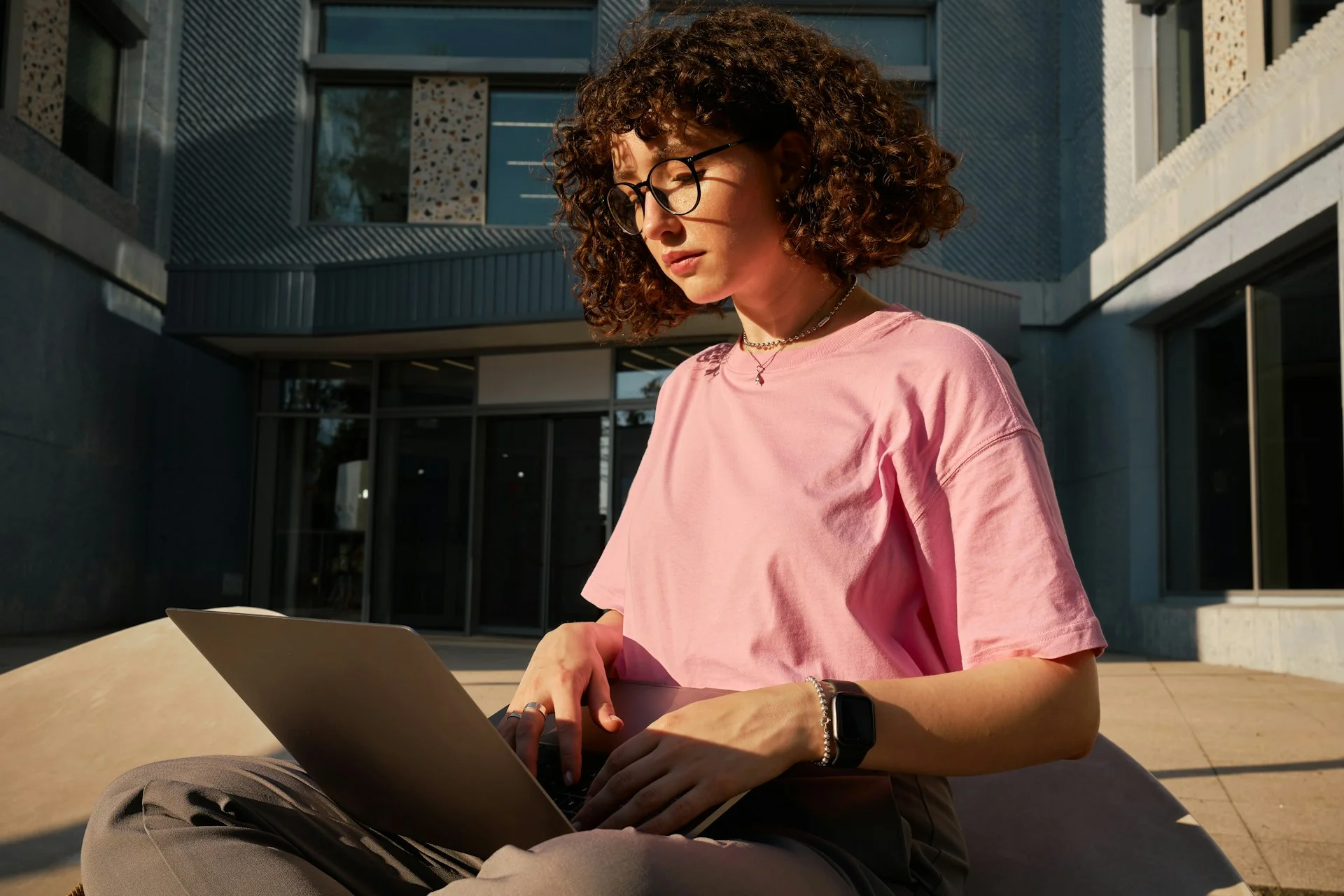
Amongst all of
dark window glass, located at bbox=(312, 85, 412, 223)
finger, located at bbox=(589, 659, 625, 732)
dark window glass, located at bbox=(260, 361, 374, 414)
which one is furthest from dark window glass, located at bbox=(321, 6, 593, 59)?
finger, located at bbox=(589, 659, 625, 732)

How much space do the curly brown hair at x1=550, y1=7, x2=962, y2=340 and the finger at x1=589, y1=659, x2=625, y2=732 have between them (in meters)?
0.68

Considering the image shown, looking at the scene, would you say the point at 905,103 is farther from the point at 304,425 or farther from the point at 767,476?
the point at 304,425

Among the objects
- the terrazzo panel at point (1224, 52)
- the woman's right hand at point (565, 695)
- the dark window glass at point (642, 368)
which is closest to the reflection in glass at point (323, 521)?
the dark window glass at point (642, 368)

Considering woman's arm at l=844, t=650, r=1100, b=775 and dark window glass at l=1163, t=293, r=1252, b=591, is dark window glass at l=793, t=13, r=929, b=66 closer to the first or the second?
dark window glass at l=1163, t=293, r=1252, b=591

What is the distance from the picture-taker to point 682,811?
1.17 meters

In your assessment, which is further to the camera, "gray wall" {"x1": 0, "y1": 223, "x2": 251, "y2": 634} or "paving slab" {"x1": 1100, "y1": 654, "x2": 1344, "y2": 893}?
"gray wall" {"x1": 0, "y1": 223, "x2": 251, "y2": 634}

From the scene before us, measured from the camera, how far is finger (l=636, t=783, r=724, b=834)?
1169 mm

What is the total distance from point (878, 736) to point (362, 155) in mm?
13792

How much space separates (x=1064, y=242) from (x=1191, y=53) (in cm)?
275

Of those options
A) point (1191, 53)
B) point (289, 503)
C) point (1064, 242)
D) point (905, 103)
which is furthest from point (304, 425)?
point (905, 103)

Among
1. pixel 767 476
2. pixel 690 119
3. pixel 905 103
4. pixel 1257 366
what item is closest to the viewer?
pixel 767 476

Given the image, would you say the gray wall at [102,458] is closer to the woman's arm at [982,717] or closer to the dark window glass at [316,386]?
the dark window glass at [316,386]

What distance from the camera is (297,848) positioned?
122 cm

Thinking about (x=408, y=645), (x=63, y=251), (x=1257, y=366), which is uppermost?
(x=63, y=251)
